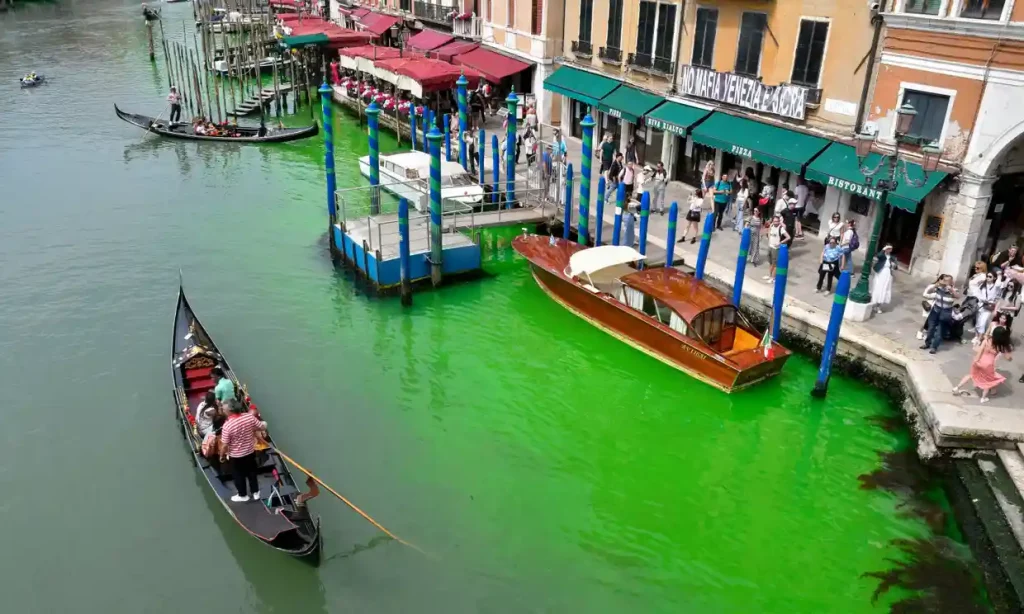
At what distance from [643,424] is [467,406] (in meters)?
3.25

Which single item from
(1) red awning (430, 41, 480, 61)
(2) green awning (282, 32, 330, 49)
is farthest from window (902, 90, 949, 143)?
(2) green awning (282, 32, 330, 49)

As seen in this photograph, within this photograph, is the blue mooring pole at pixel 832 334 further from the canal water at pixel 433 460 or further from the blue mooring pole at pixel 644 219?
the blue mooring pole at pixel 644 219

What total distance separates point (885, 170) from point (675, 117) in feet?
22.1

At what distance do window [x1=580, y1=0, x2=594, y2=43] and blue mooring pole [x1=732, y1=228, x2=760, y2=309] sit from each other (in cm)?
1361

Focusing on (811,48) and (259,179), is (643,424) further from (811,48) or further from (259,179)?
(259,179)

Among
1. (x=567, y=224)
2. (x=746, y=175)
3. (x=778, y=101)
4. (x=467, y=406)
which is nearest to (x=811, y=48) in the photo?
(x=778, y=101)

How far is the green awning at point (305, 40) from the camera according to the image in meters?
38.0

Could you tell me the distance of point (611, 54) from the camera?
25.9 meters

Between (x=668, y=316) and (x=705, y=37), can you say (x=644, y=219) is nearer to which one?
(x=668, y=316)

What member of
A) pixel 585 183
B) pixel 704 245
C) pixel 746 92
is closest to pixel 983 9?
pixel 746 92

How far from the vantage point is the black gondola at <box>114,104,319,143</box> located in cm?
3095

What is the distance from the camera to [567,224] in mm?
20984

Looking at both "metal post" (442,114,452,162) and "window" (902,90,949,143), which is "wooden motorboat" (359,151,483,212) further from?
"window" (902,90,949,143)

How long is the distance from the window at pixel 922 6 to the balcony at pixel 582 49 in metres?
12.1
